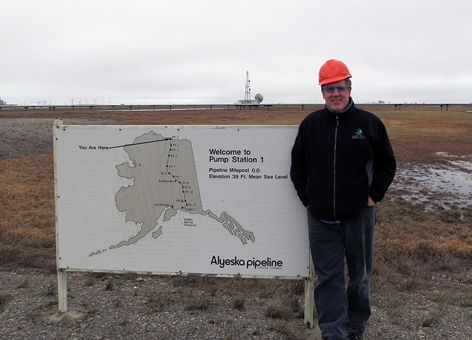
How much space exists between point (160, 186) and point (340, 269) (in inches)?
66.2

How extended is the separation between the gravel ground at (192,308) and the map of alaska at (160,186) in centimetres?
84

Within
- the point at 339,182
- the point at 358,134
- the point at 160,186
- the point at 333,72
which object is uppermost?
the point at 333,72

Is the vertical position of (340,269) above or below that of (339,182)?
below

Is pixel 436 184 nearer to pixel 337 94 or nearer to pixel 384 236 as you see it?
pixel 384 236

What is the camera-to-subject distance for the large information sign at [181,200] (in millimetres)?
4078

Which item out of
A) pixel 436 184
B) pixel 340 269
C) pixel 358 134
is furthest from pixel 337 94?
pixel 436 184

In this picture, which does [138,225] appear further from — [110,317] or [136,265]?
[110,317]

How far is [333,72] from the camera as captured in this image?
348 centimetres

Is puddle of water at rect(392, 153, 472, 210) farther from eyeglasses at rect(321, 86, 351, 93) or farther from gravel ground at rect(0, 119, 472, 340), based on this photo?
eyeglasses at rect(321, 86, 351, 93)

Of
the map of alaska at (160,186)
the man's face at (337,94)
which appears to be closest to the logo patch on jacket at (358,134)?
the man's face at (337,94)

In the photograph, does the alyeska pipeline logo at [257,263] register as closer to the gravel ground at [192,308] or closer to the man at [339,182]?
the man at [339,182]

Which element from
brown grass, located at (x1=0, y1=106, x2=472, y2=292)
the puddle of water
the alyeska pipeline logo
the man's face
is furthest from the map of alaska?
the puddle of water

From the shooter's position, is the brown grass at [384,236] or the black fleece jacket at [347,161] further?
the brown grass at [384,236]

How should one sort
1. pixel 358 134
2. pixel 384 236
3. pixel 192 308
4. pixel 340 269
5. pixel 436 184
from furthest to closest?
pixel 436 184 < pixel 384 236 < pixel 192 308 < pixel 340 269 < pixel 358 134
